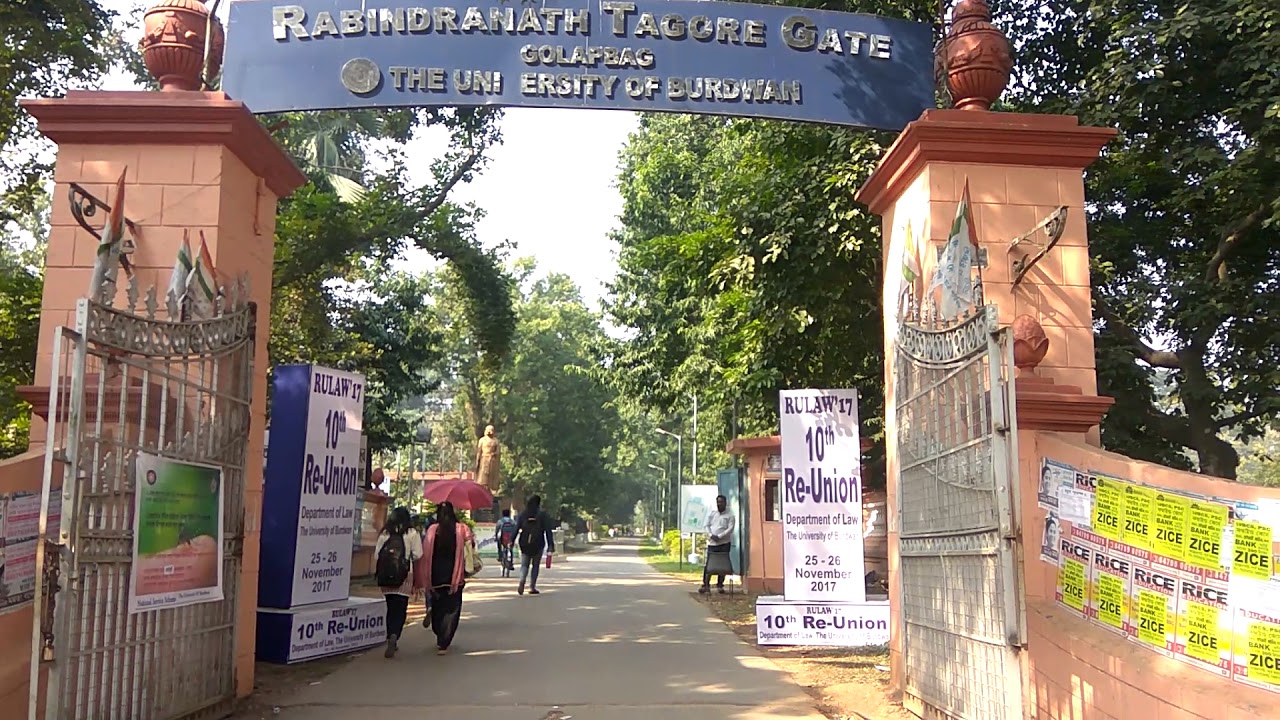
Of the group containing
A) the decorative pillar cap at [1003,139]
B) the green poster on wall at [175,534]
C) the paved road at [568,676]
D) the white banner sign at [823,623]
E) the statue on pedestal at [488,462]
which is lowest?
the paved road at [568,676]

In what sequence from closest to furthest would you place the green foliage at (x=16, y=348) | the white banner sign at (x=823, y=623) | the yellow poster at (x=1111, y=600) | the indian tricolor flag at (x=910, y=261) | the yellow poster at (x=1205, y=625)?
the yellow poster at (x=1205, y=625), the yellow poster at (x=1111, y=600), the indian tricolor flag at (x=910, y=261), the white banner sign at (x=823, y=623), the green foliage at (x=16, y=348)

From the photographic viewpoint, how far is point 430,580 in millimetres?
10102

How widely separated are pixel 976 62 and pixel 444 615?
279 inches

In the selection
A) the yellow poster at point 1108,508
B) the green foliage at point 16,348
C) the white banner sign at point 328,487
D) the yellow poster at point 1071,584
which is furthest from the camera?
the green foliage at point 16,348

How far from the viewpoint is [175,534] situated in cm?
570

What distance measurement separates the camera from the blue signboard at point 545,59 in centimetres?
816

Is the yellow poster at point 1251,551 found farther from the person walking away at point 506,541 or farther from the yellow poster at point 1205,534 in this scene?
the person walking away at point 506,541

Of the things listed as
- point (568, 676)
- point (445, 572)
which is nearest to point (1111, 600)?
point (568, 676)

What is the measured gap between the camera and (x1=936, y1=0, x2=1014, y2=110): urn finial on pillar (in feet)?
24.2

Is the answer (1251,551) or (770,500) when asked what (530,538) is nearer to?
(770,500)

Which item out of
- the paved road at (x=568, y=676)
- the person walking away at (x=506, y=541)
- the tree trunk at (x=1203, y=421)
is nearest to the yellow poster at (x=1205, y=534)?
the paved road at (x=568, y=676)

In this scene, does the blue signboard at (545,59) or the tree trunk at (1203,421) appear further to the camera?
the tree trunk at (1203,421)

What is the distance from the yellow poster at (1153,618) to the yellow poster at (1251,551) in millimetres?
559

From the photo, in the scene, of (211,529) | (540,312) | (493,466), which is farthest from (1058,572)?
(540,312)
